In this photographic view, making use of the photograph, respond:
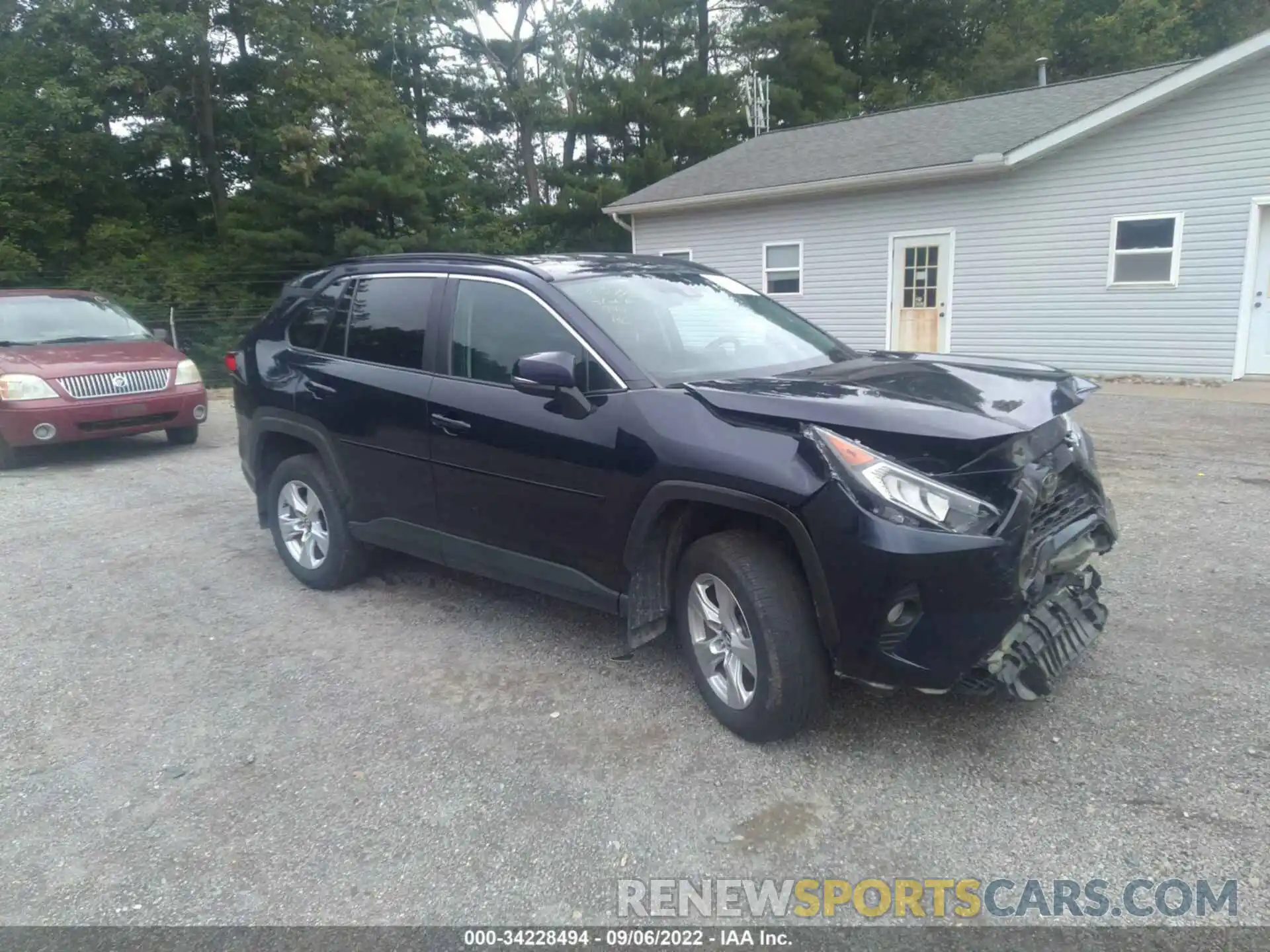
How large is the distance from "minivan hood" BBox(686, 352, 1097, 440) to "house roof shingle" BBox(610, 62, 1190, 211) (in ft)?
35.6

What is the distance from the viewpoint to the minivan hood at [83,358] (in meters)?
8.17

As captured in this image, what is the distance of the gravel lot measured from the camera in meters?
2.58

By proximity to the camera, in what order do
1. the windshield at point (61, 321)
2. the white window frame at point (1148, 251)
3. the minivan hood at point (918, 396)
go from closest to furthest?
the minivan hood at point (918, 396) < the windshield at point (61, 321) < the white window frame at point (1148, 251)

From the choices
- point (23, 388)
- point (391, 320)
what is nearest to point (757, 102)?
point (23, 388)

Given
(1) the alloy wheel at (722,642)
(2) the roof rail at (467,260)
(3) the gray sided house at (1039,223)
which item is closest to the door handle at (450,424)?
(2) the roof rail at (467,260)

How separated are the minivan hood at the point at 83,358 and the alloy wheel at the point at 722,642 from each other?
743 cm

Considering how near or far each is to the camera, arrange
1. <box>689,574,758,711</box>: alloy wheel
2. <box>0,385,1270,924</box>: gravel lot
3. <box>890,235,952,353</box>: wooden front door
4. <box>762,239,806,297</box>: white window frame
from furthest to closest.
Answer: <box>762,239,806,297</box>: white window frame, <box>890,235,952,353</box>: wooden front door, <box>689,574,758,711</box>: alloy wheel, <box>0,385,1270,924</box>: gravel lot

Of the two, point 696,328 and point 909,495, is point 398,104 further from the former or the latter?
point 909,495

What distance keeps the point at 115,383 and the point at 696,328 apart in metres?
6.83

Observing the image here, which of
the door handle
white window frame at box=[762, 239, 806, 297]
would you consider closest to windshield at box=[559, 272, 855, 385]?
the door handle

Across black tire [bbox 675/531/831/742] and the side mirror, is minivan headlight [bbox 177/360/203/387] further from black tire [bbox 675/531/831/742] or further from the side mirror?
black tire [bbox 675/531/831/742]

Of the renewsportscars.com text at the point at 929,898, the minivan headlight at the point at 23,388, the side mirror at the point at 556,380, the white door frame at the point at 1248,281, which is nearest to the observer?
the renewsportscars.com text at the point at 929,898

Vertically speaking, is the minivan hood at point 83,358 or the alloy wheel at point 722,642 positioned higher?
the minivan hood at point 83,358

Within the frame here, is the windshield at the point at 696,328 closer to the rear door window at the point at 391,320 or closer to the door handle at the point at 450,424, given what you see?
the door handle at the point at 450,424
